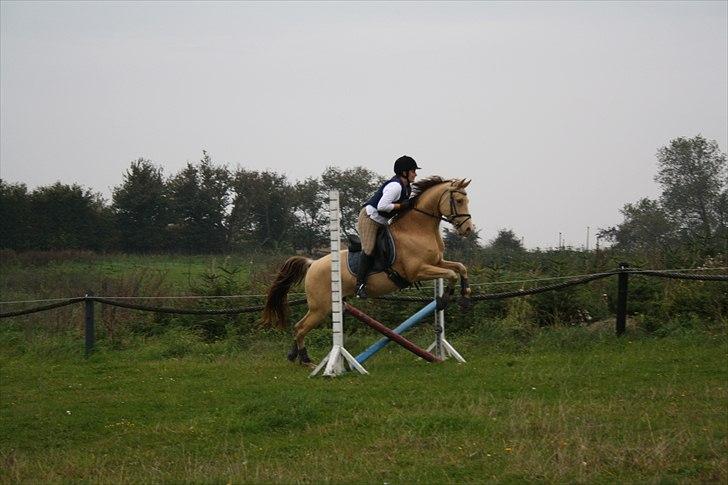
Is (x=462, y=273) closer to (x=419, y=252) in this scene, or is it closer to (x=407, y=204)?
(x=419, y=252)

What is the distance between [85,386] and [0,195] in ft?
80.8

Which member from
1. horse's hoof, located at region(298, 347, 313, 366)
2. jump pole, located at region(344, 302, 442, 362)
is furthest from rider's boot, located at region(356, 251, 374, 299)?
horse's hoof, located at region(298, 347, 313, 366)

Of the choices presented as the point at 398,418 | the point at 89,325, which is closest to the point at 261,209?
the point at 89,325

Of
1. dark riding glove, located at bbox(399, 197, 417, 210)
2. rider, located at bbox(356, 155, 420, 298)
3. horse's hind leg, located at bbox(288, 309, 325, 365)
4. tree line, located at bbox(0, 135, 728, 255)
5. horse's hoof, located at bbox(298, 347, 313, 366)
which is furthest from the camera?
tree line, located at bbox(0, 135, 728, 255)

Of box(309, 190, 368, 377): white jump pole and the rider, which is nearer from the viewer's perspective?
box(309, 190, 368, 377): white jump pole

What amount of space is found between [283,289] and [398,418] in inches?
186

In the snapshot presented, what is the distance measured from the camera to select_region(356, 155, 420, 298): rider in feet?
34.6

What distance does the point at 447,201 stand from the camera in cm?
1066

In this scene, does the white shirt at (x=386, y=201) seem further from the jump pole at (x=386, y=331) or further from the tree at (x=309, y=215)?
the tree at (x=309, y=215)

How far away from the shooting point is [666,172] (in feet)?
76.9

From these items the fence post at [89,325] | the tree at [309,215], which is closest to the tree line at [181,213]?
the tree at [309,215]

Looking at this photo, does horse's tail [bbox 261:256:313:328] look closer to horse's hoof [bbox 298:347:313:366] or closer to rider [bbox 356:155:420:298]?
horse's hoof [bbox 298:347:313:366]

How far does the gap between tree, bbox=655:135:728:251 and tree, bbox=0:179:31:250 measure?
22811 millimetres

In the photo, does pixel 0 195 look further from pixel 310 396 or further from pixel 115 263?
pixel 310 396
